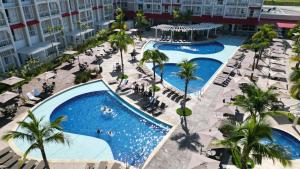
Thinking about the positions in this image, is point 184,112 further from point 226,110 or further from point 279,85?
point 279,85

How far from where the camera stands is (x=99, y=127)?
2666cm

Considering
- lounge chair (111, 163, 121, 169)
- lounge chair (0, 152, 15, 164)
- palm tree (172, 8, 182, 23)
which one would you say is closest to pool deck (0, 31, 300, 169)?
lounge chair (111, 163, 121, 169)

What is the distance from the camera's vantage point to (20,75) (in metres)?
37.1

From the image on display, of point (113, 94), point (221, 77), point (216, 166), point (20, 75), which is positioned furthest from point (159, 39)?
point (216, 166)

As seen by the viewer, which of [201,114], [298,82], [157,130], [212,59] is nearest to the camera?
[298,82]

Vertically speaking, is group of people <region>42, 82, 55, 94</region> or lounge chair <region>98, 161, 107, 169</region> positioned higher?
group of people <region>42, 82, 55, 94</region>

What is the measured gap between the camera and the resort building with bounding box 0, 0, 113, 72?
39344 mm

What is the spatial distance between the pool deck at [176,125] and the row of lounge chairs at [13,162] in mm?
1305

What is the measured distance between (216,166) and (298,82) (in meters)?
11.8

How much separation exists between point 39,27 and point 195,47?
3229 cm

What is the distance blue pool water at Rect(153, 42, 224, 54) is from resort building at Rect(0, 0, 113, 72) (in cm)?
1818

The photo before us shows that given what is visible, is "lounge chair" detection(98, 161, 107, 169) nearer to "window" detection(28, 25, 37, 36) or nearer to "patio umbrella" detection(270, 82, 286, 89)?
"patio umbrella" detection(270, 82, 286, 89)

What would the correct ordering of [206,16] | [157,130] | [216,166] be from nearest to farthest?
[216,166]
[157,130]
[206,16]

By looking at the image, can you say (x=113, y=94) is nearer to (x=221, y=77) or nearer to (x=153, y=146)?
(x=153, y=146)
